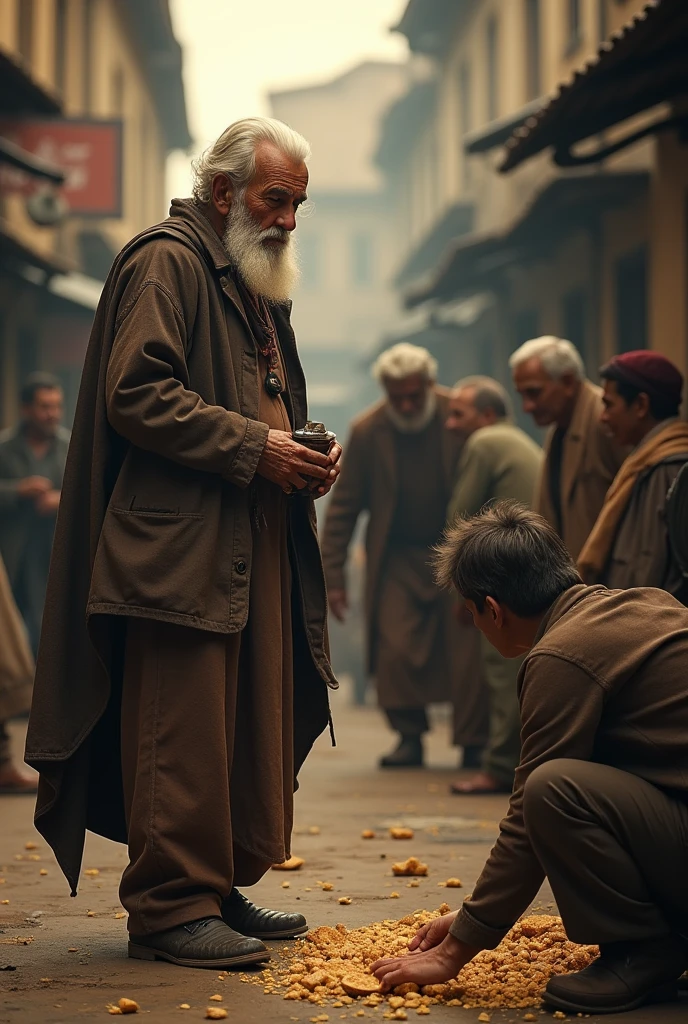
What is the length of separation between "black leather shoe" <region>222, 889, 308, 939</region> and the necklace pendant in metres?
1.46

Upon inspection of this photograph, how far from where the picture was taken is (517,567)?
4328 millimetres

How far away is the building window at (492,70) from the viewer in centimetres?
2522

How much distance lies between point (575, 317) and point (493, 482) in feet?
32.3

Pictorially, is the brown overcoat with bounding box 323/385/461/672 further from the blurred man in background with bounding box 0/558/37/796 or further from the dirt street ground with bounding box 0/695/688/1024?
the blurred man in background with bounding box 0/558/37/796

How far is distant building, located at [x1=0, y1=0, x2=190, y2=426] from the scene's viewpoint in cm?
1583

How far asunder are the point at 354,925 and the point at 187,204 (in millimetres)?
2204

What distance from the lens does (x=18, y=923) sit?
17.9 ft

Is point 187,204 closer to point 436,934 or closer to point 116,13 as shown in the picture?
point 436,934

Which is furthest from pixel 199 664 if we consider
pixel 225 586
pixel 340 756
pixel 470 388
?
pixel 340 756

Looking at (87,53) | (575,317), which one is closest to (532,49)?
(575,317)

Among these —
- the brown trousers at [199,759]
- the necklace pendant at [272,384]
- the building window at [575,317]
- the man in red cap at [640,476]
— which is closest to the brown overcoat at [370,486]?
the man in red cap at [640,476]

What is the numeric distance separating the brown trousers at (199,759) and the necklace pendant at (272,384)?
17.9 inches

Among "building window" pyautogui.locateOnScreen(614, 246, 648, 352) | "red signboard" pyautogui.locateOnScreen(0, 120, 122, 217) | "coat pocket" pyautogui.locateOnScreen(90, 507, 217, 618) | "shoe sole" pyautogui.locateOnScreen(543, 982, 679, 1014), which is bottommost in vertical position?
"shoe sole" pyautogui.locateOnScreen(543, 982, 679, 1014)

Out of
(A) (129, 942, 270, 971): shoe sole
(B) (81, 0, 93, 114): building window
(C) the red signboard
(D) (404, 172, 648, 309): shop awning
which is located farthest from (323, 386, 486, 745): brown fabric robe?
(B) (81, 0, 93, 114): building window
